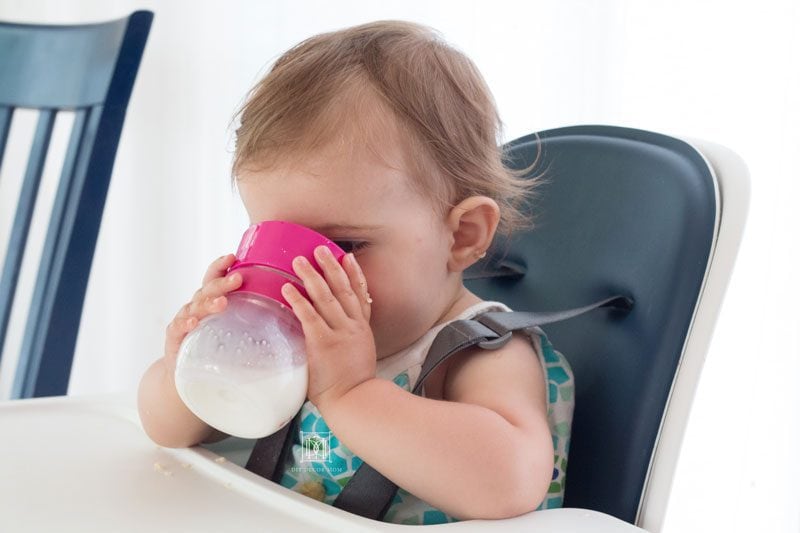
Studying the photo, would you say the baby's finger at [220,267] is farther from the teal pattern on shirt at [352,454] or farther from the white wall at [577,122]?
the white wall at [577,122]

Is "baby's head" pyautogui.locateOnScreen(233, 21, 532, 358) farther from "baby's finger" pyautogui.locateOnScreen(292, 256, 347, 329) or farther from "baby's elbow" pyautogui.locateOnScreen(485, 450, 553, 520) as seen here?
"baby's elbow" pyautogui.locateOnScreen(485, 450, 553, 520)

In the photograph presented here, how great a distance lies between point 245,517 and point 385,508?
0.41 feet

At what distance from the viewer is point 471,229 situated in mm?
845

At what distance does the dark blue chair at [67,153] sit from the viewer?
3.80 feet

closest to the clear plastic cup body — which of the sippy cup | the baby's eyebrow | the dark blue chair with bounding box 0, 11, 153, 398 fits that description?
the sippy cup

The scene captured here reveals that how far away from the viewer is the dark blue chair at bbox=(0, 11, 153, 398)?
116cm

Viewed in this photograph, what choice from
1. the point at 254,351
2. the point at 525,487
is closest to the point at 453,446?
the point at 525,487

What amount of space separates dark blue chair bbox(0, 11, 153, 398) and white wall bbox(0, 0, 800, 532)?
0.82 feet

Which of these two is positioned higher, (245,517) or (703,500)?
(245,517)

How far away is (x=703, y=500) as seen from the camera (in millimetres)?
1471

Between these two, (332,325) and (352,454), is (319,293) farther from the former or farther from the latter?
(352,454)

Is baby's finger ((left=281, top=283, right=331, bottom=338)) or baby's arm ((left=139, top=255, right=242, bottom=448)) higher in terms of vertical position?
baby's finger ((left=281, top=283, right=331, bottom=338))

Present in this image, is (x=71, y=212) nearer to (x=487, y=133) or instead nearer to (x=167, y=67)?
(x=487, y=133)

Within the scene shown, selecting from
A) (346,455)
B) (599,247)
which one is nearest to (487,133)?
(599,247)
